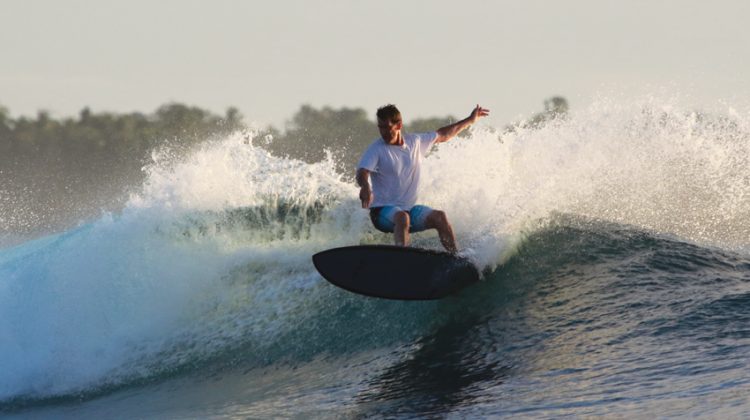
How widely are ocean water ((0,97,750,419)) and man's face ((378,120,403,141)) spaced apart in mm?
1706

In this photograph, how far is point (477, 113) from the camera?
9.52 m

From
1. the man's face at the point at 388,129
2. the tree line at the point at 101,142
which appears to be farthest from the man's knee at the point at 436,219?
the tree line at the point at 101,142

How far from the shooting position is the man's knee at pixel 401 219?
8727 millimetres

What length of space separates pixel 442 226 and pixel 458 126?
1021 mm

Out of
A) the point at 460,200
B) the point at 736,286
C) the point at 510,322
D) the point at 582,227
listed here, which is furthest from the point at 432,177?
the point at 736,286

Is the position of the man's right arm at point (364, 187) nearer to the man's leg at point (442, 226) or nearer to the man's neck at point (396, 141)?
the man's neck at point (396, 141)

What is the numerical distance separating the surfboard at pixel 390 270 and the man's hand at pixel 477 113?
130 cm

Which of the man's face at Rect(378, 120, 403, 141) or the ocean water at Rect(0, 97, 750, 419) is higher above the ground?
the man's face at Rect(378, 120, 403, 141)

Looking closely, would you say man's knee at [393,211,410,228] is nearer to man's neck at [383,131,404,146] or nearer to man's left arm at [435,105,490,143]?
man's neck at [383,131,404,146]

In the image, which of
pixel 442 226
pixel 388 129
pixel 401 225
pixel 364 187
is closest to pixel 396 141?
pixel 388 129

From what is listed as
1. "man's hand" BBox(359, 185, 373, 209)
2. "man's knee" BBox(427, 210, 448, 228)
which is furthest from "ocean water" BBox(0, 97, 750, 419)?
"man's hand" BBox(359, 185, 373, 209)

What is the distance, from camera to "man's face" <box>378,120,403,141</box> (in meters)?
8.70

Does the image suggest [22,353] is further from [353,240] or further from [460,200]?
[460,200]

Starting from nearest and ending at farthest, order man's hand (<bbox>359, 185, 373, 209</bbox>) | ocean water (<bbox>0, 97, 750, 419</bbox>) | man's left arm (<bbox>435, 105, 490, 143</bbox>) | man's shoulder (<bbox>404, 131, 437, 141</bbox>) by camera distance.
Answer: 1. ocean water (<bbox>0, 97, 750, 419</bbox>)
2. man's hand (<bbox>359, 185, 373, 209</bbox>)
3. man's shoulder (<bbox>404, 131, 437, 141</bbox>)
4. man's left arm (<bbox>435, 105, 490, 143</bbox>)
